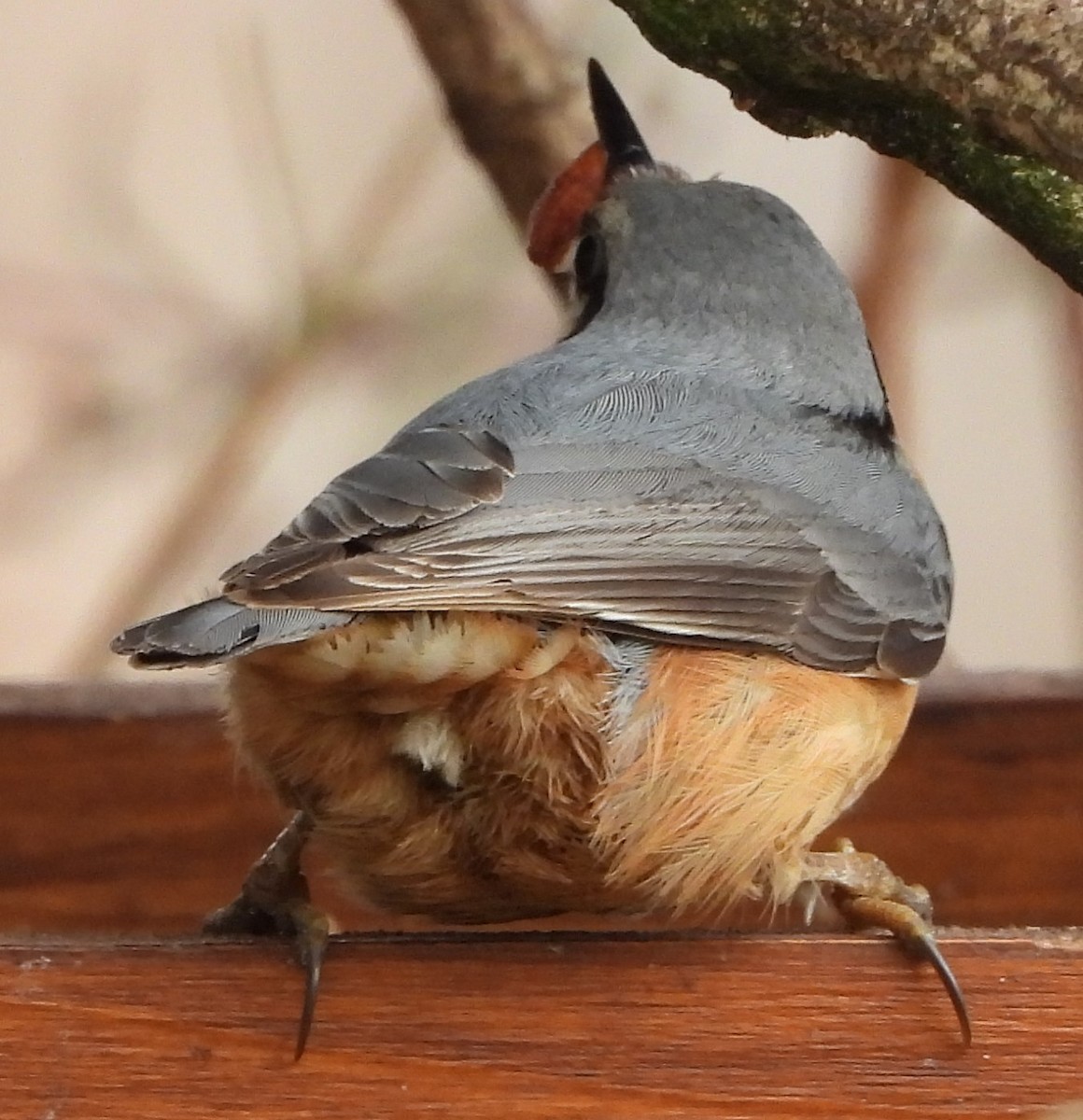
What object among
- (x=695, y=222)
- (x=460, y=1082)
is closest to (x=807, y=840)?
(x=460, y=1082)

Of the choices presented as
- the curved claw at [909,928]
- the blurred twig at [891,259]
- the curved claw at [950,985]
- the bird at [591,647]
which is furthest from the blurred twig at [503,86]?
the curved claw at [950,985]

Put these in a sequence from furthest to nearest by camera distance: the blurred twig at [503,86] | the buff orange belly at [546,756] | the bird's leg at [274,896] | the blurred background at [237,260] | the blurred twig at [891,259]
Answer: the blurred background at [237,260] < the blurred twig at [891,259] < the blurred twig at [503,86] < the bird's leg at [274,896] < the buff orange belly at [546,756]

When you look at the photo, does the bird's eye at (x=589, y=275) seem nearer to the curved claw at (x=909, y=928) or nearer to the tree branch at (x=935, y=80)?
the tree branch at (x=935, y=80)

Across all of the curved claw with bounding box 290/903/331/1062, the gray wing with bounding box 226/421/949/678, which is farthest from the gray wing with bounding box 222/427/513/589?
the curved claw with bounding box 290/903/331/1062

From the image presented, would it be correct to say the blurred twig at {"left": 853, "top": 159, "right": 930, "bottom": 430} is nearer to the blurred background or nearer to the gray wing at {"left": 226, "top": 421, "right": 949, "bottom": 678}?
the blurred background

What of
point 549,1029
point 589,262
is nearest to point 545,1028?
point 549,1029

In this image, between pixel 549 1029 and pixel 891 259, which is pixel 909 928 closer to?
pixel 549 1029
